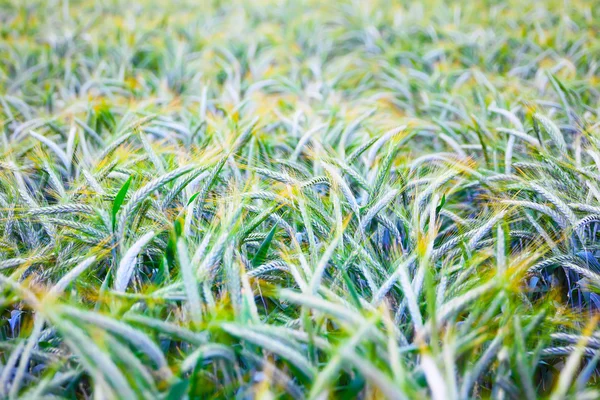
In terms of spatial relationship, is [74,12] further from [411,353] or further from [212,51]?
[411,353]

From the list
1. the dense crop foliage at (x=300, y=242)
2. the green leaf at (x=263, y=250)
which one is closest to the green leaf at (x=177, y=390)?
the dense crop foliage at (x=300, y=242)

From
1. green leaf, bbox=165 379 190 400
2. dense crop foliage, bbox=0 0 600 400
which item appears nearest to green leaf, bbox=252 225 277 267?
dense crop foliage, bbox=0 0 600 400

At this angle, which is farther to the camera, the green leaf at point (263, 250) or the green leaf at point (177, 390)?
the green leaf at point (263, 250)

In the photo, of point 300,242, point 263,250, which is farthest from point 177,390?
point 300,242

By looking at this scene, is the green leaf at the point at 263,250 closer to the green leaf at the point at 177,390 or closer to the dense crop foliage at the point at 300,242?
the dense crop foliage at the point at 300,242

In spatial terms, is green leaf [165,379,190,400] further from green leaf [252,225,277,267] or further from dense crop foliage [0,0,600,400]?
green leaf [252,225,277,267]

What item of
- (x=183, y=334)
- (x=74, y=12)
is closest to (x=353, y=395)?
(x=183, y=334)

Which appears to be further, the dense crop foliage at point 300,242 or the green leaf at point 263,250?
the green leaf at point 263,250
